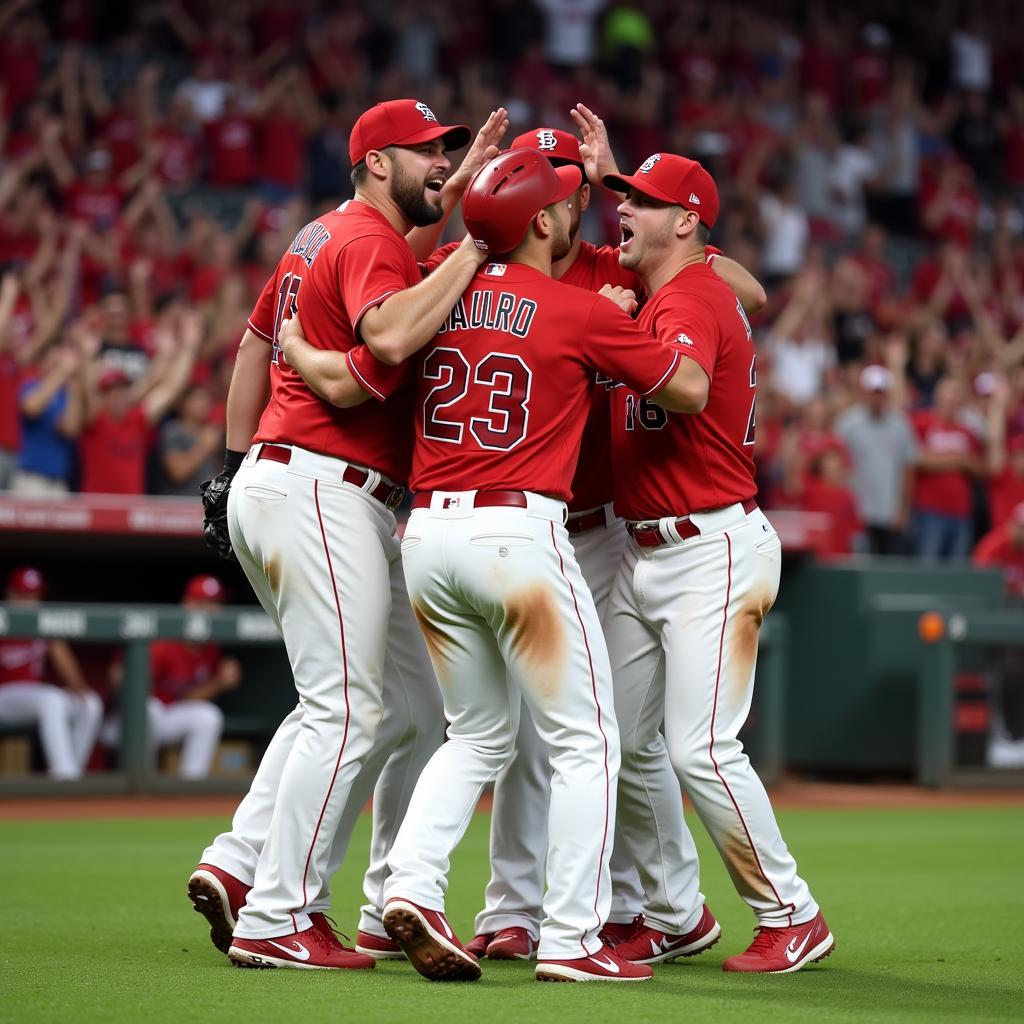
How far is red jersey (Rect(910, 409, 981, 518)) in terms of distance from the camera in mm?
13867

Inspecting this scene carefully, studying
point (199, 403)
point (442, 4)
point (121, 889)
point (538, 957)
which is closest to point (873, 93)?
point (442, 4)

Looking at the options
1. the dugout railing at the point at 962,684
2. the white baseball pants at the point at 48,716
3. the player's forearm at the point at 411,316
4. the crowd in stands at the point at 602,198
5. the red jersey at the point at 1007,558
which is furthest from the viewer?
the red jersey at the point at 1007,558

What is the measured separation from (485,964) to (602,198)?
12.5 m

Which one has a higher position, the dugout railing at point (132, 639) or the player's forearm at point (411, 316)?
the player's forearm at point (411, 316)

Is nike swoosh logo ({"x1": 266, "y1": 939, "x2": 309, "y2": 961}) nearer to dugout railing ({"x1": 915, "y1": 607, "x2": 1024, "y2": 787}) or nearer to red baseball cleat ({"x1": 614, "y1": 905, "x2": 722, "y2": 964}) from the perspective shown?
red baseball cleat ({"x1": 614, "y1": 905, "x2": 722, "y2": 964})

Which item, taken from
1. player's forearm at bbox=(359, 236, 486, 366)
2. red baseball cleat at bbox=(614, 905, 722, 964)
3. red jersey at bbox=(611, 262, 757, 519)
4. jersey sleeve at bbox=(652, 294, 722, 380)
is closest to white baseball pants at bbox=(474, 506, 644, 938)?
red baseball cleat at bbox=(614, 905, 722, 964)

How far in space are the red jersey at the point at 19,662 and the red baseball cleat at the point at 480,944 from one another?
5767 millimetres

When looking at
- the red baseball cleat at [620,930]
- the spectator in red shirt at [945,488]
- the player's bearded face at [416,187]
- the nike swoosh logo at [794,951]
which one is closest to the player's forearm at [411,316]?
the player's bearded face at [416,187]

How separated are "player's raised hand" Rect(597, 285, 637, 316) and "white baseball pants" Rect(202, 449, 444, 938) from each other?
0.83m

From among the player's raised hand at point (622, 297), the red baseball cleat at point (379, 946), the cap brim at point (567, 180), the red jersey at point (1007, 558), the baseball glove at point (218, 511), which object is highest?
the cap brim at point (567, 180)

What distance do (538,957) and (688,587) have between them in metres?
1.09

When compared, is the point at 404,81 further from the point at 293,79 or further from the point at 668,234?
the point at 668,234

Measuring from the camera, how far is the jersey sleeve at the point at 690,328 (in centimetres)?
488

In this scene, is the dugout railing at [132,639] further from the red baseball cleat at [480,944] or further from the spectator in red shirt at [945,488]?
the spectator in red shirt at [945,488]
